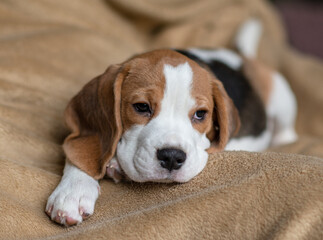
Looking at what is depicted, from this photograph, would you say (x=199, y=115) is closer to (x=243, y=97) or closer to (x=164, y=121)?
(x=164, y=121)

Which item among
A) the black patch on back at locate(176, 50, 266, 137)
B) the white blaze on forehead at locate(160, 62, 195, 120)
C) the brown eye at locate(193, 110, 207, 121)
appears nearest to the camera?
the white blaze on forehead at locate(160, 62, 195, 120)

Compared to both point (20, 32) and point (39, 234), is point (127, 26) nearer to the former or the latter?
point (20, 32)

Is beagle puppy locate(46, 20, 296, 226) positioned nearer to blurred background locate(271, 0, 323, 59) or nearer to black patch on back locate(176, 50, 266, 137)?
black patch on back locate(176, 50, 266, 137)

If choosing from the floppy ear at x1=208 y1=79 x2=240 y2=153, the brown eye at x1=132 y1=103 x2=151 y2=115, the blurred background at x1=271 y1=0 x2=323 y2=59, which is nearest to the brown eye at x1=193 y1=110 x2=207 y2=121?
the floppy ear at x1=208 y1=79 x2=240 y2=153

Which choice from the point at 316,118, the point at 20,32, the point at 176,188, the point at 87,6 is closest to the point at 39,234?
the point at 176,188

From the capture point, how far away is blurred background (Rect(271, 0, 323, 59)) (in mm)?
5766

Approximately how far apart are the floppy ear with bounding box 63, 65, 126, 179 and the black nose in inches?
14.1

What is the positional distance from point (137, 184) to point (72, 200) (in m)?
0.39

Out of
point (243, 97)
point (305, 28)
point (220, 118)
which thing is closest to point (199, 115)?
point (220, 118)

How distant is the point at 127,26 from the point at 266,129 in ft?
6.04

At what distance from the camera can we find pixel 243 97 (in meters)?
3.59

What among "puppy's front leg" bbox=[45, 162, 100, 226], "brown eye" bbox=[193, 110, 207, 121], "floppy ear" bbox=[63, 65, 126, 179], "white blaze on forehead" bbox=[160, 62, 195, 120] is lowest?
"puppy's front leg" bbox=[45, 162, 100, 226]

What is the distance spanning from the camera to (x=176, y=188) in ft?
7.77

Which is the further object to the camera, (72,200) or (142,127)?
(142,127)
